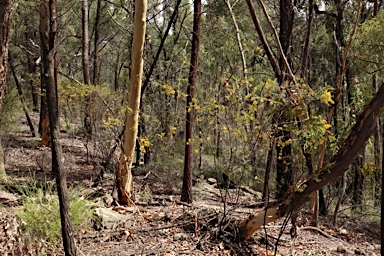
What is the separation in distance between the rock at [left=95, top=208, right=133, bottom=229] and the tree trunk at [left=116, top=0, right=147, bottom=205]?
68 centimetres

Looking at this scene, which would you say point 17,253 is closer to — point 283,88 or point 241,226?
point 241,226

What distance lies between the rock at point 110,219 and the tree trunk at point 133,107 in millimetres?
682

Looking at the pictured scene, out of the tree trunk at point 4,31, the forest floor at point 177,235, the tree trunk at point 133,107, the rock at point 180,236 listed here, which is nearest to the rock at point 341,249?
the forest floor at point 177,235

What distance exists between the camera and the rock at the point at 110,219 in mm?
5184

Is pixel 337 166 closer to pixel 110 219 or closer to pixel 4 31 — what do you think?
pixel 110 219

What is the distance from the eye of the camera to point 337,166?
14.4 feet

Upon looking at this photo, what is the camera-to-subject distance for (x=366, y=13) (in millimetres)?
12305

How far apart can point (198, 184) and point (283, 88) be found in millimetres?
6820

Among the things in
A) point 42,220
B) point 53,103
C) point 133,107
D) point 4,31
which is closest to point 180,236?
point 42,220

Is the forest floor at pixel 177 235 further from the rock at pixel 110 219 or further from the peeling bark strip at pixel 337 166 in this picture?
the peeling bark strip at pixel 337 166

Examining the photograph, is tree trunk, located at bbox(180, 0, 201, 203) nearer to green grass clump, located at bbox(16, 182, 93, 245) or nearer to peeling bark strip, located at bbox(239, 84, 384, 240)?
peeling bark strip, located at bbox(239, 84, 384, 240)

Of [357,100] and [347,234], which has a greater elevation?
[357,100]

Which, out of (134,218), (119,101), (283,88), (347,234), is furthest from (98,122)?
(347,234)

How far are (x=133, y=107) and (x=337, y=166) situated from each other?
339 cm
